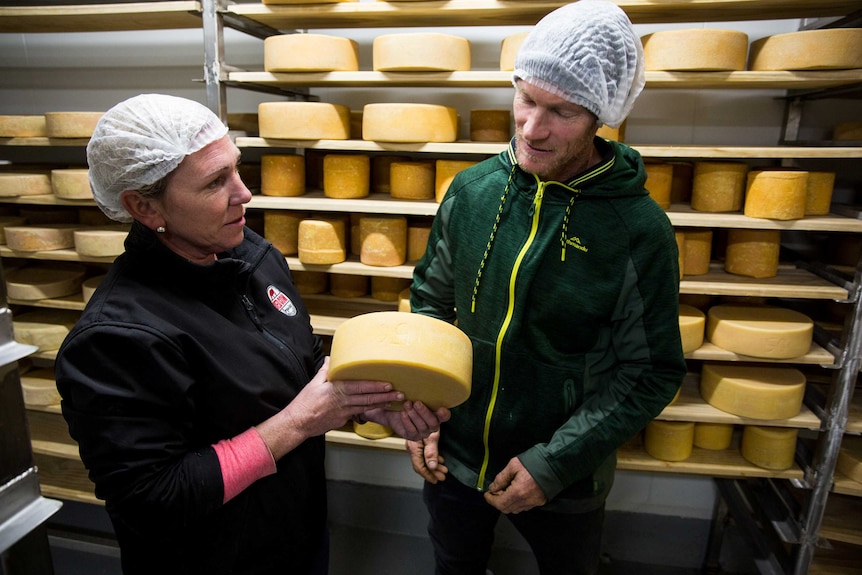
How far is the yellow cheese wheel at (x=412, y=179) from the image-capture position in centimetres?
188

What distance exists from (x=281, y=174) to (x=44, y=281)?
43.7 inches

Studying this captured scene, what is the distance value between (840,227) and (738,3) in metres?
0.70

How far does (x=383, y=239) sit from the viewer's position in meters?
1.90

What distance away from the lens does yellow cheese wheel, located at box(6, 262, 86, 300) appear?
2160mm

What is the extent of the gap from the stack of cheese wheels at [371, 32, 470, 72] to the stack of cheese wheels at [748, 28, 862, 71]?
0.91 meters

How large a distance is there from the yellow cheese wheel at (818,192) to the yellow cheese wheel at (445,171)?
40.5 inches

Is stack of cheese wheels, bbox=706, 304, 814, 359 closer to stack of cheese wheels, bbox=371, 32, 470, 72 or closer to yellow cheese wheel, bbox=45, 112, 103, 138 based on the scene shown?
stack of cheese wheels, bbox=371, 32, 470, 72

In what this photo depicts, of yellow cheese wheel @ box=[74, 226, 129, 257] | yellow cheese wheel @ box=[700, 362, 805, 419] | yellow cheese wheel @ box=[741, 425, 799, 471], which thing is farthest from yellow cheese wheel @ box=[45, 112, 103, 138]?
yellow cheese wheel @ box=[741, 425, 799, 471]

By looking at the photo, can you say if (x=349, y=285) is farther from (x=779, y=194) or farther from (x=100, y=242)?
(x=779, y=194)

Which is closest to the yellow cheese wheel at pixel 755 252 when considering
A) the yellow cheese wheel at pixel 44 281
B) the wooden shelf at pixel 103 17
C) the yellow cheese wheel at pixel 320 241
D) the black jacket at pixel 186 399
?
the yellow cheese wheel at pixel 320 241

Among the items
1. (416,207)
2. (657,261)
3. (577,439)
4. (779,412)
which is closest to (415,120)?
(416,207)

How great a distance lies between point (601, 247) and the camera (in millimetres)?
1108

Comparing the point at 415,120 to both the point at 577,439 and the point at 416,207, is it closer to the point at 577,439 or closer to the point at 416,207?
the point at 416,207

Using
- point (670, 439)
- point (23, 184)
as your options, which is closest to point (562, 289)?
point (670, 439)
